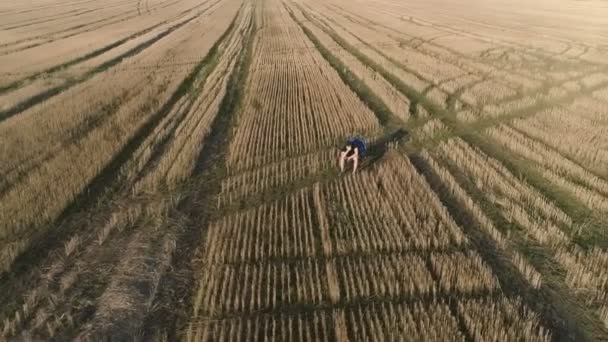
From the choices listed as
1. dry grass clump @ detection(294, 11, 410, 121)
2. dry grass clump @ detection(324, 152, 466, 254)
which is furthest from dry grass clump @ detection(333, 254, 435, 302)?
dry grass clump @ detection(294, 11, 410, 121)

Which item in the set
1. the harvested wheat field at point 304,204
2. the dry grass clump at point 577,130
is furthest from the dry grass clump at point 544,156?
the dry grass clump at point 577,130

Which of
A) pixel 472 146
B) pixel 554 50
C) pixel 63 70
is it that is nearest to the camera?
pixel 472 146

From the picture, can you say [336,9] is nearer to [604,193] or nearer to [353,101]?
[353,101]

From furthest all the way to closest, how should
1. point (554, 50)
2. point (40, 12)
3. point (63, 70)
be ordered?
point (40, 12), point (554, 50), point (63, 70)

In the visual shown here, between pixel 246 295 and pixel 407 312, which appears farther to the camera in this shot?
pixel 246 295

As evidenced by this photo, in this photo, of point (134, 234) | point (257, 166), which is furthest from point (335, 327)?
point (257, 166)

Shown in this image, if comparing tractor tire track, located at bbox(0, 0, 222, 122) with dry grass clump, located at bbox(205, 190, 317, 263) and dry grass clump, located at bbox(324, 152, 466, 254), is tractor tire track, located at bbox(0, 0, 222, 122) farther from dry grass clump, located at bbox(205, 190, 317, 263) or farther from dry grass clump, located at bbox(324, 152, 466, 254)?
dry grass clump, located at bbox(324, 152, 466, 254)
